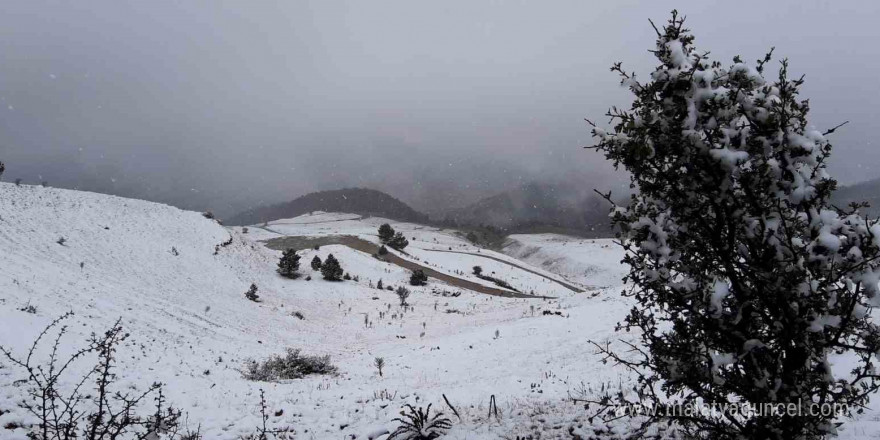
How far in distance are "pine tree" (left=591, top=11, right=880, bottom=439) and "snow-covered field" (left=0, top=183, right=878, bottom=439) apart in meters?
2.71

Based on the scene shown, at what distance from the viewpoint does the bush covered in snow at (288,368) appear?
12250 mm

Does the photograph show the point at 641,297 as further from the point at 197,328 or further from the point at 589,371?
Result: the point at 197,328

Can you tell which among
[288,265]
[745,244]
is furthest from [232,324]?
[745,244]

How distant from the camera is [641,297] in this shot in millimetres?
3852

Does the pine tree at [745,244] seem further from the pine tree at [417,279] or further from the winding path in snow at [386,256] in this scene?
the pine tree at [417,279]

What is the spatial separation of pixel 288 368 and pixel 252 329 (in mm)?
6010

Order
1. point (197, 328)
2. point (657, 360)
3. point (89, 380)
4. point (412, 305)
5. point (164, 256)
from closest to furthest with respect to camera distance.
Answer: point (657, 360)
point (89, 380)
point (197, 328)
point (164, 256)
point (412, 305)

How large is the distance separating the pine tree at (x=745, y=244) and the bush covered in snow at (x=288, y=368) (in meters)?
11.5

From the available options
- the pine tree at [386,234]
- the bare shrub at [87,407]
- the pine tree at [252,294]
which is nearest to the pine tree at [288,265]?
the pine tree at [252,294]

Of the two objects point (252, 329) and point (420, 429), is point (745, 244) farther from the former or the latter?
point (252, 329)

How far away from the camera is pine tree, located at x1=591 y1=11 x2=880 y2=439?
321 cm

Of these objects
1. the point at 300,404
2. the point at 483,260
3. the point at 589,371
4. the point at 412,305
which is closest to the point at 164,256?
the point at 412,305

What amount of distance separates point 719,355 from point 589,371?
8042mm

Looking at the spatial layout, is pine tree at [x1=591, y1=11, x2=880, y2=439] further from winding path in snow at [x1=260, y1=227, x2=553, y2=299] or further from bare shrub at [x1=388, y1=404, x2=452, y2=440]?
winding path in snow at [x1=260, y1=227, x2=553, y2=299]
